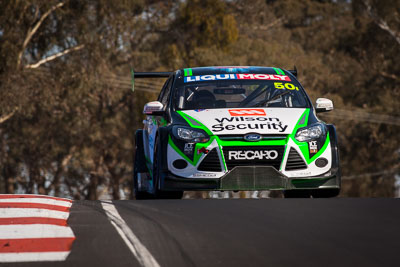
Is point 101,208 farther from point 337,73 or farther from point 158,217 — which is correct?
point 337,73

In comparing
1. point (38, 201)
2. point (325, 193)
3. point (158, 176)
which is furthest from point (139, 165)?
point (38, 201)

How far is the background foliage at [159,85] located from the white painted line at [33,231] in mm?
29366

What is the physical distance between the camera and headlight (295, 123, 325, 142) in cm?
924

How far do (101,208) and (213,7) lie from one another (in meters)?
36.0

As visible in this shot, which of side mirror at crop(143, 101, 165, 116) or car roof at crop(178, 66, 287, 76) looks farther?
car roof at crop(178, 66, 287, 76)

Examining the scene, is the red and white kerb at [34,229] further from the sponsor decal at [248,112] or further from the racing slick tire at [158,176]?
the sponsor decal at [248,112]

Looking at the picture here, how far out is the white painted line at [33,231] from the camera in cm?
598

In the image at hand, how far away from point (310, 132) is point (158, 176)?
Result: 170 cm

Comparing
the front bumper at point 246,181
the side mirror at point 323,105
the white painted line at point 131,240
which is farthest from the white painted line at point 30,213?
the side mirror at point 323,105

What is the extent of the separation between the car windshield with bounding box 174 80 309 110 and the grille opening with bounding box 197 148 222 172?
1049 mm

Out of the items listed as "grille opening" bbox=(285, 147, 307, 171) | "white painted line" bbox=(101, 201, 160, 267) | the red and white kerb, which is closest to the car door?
"grille opening" bbox=(285, 147, 307, 171)

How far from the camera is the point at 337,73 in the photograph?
152 feet

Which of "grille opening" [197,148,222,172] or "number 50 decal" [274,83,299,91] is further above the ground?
"number 50 decal" [274,83,299,91]

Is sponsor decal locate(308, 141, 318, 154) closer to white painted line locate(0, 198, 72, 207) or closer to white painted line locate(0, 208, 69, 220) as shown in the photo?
white painted line locate(0, 198, 72, 207)
